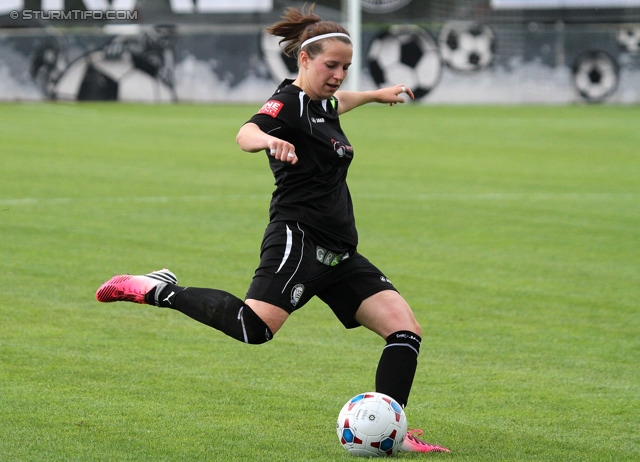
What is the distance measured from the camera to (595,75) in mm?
35000

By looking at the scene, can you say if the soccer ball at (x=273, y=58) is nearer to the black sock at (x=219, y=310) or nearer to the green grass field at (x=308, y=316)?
the green grass field at (x=308, y=316)

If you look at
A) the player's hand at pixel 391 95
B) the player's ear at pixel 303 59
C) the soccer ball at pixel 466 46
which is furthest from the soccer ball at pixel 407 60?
the player's ear at pixel 303 59

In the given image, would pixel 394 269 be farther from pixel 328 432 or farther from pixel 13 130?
pixel 13 130

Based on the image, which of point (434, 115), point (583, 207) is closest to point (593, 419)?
point (583, 207)

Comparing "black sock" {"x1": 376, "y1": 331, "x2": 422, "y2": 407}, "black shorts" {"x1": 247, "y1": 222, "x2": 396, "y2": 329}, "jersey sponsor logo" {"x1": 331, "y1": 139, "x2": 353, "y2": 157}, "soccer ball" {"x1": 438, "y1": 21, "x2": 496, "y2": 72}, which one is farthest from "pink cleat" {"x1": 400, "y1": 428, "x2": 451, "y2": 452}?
"soccer ball" {"x1": 438, "y1": 21, "x2": 496, "y2": 72}

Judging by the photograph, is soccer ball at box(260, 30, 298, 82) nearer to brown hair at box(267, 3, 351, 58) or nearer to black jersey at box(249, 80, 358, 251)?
brown hair at box(267, 3, 351, 58)

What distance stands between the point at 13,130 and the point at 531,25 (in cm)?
1786

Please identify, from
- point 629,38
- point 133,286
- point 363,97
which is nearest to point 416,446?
point 133,286

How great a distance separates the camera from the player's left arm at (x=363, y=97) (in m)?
6.22

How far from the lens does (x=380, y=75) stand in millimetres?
34844

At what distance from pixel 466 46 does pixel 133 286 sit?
29.7 metres

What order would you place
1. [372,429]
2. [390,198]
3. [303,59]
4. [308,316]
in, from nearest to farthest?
[372,429]
[303,59]
[308,316]
[390,198]

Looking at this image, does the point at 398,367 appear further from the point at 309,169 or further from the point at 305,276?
the point at 309,169

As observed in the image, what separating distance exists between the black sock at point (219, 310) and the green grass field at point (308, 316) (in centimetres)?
50
